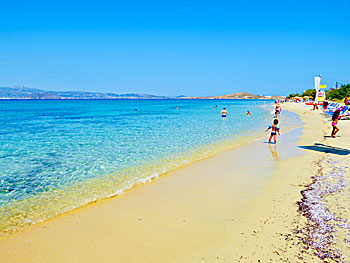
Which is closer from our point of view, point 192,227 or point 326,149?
point 192,227

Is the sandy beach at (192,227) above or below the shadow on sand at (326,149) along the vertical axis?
Result: below

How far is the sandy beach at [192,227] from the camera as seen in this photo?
3.57m

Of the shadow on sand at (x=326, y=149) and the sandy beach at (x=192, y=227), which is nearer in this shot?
the sandy beach at (x=192, y=227)

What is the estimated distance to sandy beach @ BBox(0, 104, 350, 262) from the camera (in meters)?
3.57

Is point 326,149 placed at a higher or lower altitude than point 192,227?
higher

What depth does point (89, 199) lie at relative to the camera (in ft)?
19.7

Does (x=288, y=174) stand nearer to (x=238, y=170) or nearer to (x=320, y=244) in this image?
(x=238, y=170)

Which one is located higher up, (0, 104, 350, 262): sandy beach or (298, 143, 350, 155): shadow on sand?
(298, 143, 350, 155): shadow on sand

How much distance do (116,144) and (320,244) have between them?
38.2 ft

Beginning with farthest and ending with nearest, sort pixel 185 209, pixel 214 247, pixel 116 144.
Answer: pixel 116 144 < pixel 185 209 < pixel 214 247

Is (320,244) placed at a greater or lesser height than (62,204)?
greater

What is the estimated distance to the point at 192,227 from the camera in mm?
4391

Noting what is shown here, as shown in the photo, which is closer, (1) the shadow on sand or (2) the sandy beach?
(2) the sandy beach

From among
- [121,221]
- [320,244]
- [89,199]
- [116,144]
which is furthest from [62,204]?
[116,144]
